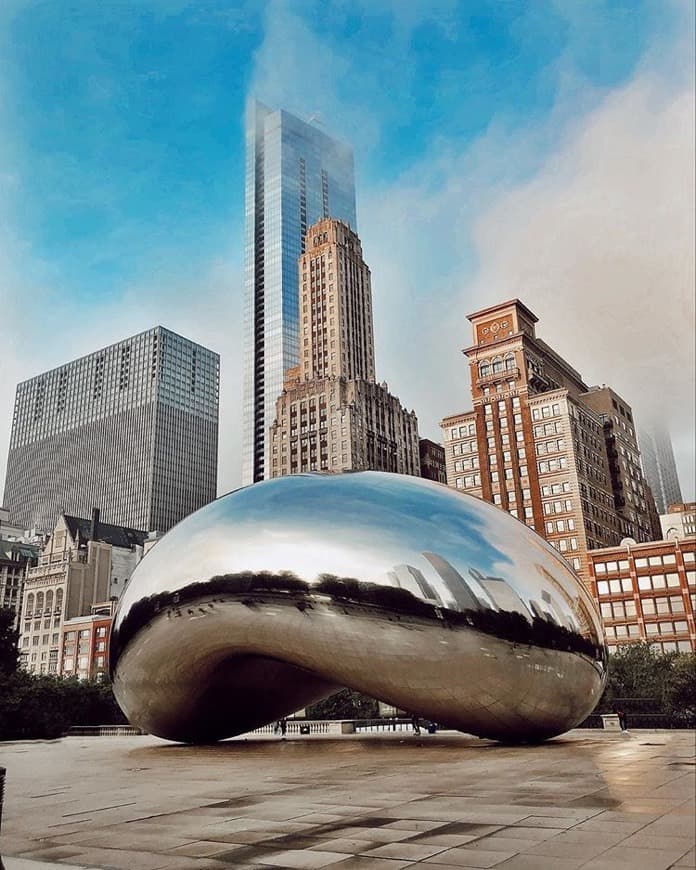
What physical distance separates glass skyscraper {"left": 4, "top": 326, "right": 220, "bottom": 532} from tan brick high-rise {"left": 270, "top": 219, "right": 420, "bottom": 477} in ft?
77.7

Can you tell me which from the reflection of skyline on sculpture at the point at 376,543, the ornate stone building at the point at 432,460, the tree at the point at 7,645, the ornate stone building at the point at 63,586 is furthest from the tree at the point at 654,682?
the ornate stone building at the point at 432,460

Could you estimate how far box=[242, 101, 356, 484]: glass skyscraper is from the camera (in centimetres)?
15638

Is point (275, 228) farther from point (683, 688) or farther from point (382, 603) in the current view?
point (382, 603)

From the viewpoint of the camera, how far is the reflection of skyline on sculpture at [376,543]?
404 inches

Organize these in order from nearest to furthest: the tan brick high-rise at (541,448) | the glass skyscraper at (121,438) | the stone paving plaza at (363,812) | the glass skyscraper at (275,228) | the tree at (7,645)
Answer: the stone paving plaza at (363,812) → the tree at (7,645) → the tan brick high-rise at (541,448) → the glass skyscraper at (121,438) → the glass skyscraper at (275,228)

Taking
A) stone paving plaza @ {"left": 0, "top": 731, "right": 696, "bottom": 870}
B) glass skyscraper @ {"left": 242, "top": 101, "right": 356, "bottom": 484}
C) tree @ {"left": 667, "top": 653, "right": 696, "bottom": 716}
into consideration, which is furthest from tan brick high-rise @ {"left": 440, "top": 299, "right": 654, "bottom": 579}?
stone paving plaza @ {"left": 0, "top": 731, "right": 696, "bottom": 870}

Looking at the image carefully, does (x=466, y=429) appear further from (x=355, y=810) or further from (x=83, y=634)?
(x=355, y=810)

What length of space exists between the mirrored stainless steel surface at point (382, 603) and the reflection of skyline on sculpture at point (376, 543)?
0.02 meters

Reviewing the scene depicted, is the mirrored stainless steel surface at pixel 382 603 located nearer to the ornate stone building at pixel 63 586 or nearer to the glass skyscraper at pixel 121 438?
the ornate stone building at pixel 63 586

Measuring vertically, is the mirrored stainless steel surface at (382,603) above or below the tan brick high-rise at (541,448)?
below

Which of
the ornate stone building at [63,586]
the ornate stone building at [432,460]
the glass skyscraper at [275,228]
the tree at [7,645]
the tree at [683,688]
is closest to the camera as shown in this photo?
the tree at [7,645]

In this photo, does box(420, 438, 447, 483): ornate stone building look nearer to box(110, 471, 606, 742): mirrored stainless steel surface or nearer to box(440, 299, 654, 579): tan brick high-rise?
box(440, 299, 654, 579): tan brick high-rise

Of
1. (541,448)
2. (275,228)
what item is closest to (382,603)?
(541,448)

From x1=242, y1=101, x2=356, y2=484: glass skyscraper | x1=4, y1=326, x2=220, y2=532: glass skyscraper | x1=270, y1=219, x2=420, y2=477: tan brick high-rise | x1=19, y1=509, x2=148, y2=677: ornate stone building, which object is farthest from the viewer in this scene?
x1=242, y1=101, x2=356, y2=484: glass skyscraper
